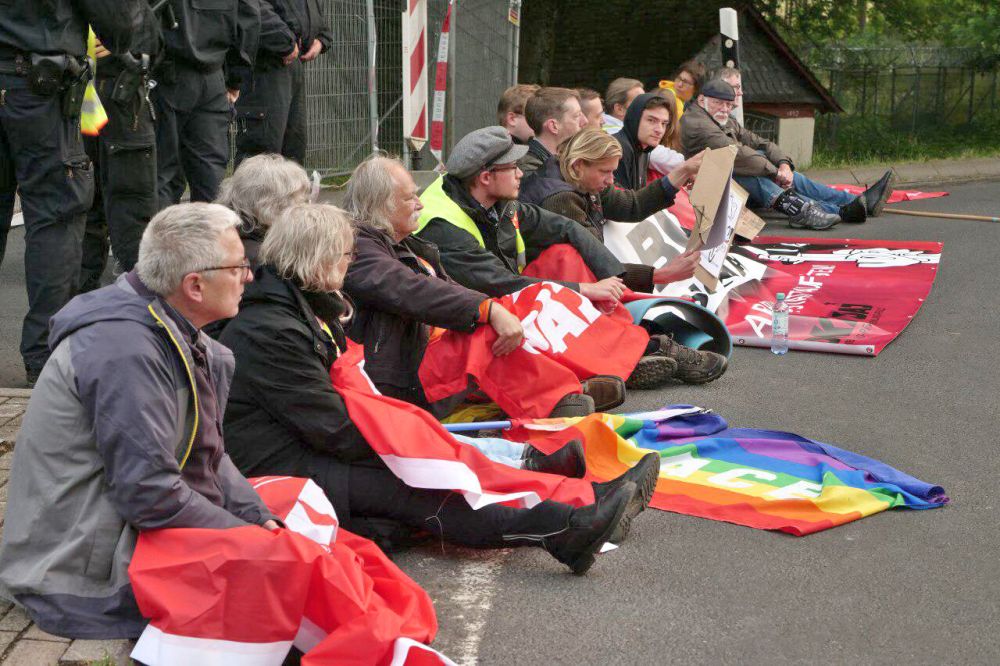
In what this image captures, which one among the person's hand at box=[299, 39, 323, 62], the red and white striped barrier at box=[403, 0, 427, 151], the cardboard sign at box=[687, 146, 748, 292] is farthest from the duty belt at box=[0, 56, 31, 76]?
the red and white striped barrier at box=[403, 0, 427, 151]

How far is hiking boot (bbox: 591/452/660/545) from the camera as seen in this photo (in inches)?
168

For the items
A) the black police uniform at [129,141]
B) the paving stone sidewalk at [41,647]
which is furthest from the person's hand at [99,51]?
the paving stone sidewalk at [41,647]

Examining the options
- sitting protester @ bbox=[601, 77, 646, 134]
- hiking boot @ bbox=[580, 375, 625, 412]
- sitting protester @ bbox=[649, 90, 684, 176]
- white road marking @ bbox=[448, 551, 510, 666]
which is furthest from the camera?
sitting protester @ bbox=[601, 77, 646, 134]

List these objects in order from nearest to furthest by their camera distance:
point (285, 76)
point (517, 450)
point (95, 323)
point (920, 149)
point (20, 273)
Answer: point (95, 323), point (517, 450), point (285, 76), point (20, 273), point (920, 149)

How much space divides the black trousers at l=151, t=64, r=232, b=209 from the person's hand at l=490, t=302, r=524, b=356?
→ 2.22 m

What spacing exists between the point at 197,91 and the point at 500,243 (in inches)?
71.6

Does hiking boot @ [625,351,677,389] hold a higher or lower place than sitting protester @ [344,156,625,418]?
lower

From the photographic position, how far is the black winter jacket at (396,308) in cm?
503

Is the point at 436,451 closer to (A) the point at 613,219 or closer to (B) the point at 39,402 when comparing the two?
(B) the point at 39,402

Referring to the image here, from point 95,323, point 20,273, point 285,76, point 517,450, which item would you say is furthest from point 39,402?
point 20,273

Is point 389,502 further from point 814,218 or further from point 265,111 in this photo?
point 814,218

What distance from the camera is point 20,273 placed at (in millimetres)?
8594

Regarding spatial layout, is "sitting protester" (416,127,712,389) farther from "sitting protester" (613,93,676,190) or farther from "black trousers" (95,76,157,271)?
"sitting protester" (613,93,676,190)

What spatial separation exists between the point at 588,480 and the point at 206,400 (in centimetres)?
174
